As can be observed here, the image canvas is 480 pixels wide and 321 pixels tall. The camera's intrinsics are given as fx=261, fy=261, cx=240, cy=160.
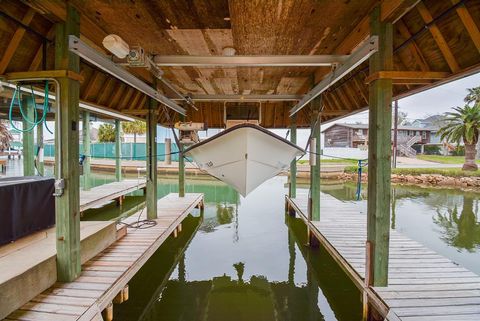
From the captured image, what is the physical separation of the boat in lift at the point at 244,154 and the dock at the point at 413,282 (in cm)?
185

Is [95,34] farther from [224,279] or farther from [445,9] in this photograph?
[224,279]

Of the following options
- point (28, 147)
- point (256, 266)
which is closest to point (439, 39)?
point (256, 266)

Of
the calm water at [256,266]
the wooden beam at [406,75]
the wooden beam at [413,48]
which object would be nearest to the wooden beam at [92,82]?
the calm water at [256,266]

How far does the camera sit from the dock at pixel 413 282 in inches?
107

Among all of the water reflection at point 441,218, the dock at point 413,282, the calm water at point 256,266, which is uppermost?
the dock at point 413,282

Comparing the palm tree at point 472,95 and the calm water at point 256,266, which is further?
the palm tree at point 472,95

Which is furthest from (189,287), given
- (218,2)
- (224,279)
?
(218,2)

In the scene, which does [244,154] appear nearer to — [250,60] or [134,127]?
[250,60]

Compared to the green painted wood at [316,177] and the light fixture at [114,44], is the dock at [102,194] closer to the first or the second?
the light fixture at [114,44]

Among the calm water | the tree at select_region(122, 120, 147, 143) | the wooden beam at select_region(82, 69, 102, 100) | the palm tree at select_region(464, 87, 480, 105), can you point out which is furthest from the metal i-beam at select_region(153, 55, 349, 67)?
the tree at select_region(122, 120, 147, 143)

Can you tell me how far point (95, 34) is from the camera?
358 cm

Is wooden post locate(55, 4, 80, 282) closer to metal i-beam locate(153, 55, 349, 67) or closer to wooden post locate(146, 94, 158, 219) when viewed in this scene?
metal i-beam locate(153, 55, 349, 67)

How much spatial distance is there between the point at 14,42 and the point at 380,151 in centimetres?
432

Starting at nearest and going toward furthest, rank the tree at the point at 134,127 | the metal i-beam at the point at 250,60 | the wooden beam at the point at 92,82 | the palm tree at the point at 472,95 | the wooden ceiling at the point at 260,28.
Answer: the wooden ceiling at the point at 260,28
the metal i-beam at the point at 250,60
the wooden beam at the point at 92,82
the palm tree at the point at 472,95
the tree at the point at 134,127
